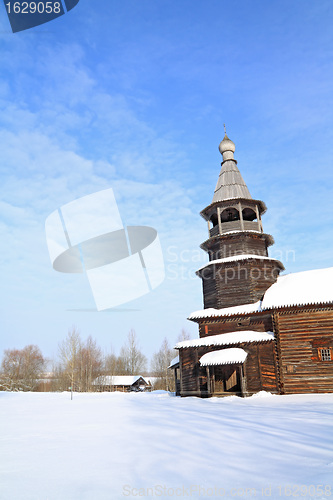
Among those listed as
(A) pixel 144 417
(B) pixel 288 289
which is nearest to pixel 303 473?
(A) pixel 144 417

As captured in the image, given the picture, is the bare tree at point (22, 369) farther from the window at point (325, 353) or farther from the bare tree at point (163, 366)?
the window at point (325, 353)

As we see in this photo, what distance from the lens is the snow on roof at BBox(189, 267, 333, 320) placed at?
2025 centimetres

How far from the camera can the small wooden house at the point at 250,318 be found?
19859 millimetres

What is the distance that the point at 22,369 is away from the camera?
66938 millimetres

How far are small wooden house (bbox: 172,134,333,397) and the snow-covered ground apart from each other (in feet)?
35.6

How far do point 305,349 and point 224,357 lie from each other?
15.4 ft

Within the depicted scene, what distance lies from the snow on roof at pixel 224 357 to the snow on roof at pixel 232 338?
1.74 feet

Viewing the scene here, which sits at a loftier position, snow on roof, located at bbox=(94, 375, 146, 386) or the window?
the window

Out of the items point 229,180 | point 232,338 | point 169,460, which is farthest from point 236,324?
point 169,460

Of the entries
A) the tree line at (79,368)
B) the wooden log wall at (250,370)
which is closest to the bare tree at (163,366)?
the tree line at (79,368)

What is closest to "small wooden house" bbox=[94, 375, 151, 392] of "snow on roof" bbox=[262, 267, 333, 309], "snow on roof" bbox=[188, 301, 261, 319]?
"snow on roof" bbox=[188, 301, 261, 319]

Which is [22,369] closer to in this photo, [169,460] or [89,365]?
[89,365]

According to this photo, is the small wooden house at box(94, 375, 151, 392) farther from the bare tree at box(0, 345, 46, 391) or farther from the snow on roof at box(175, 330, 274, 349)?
the snow on roof at box(175, 330, 274, 349)

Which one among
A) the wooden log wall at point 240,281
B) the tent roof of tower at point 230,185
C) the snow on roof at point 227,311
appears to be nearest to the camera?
the snow on roof at point 227,311
